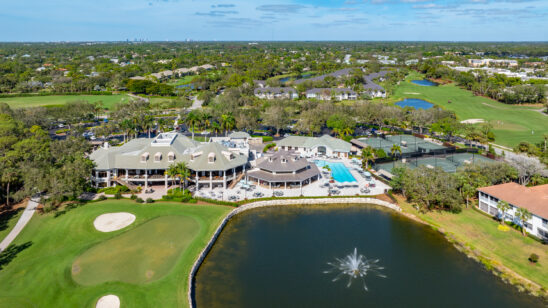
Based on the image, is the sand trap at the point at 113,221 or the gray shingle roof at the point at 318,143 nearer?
the sand trap at the point at 113,221

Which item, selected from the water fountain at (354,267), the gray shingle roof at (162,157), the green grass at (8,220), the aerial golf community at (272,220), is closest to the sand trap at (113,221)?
the aerial golf community at (272,220)

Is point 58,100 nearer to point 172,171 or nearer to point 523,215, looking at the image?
point 172,171

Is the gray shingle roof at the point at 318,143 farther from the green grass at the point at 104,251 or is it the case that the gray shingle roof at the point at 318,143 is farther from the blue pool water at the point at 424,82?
the blue pool water at the point at 424,82

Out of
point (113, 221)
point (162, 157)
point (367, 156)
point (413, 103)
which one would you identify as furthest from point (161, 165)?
point (413, 103)

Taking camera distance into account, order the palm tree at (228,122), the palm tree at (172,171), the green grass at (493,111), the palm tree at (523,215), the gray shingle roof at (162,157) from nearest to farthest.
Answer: the palm tree at (523,215), the palm tree at (172,171), the gray shingle roof at (162,157), the palm tree at (228,122), the green grass at (493,111)

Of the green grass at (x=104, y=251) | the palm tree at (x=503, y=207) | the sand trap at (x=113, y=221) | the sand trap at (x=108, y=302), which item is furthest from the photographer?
the sand trap at (x=113, y=221)

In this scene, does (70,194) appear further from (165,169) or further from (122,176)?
(165,169)

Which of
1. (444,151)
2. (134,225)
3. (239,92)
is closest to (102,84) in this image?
(239,92)
